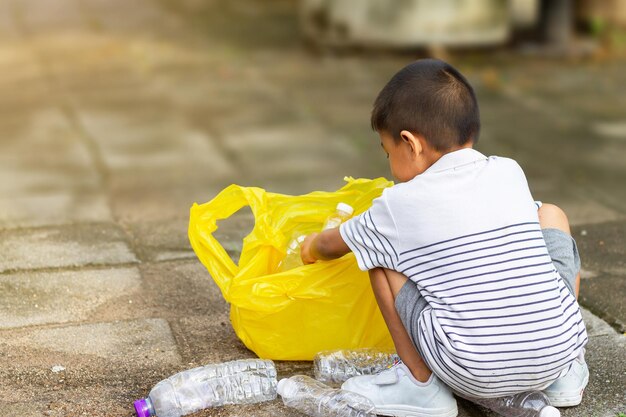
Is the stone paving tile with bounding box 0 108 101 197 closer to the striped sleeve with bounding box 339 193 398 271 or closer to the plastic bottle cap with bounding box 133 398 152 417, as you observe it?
the plastic bottle cap with bounding box 133 398 152 417

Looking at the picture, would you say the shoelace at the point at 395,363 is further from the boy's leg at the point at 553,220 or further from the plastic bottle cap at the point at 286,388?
the boy's leg at the point at 553,220

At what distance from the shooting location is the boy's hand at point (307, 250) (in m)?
3.12

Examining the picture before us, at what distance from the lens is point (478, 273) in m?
2.77

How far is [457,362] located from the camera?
9.12ft

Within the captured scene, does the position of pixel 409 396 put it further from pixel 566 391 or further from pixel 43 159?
pixel 43 159

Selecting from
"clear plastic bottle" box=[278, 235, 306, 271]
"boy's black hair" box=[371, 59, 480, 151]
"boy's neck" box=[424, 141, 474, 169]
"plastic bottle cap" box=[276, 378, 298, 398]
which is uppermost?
"boy's black hair" box=[371, 59, 480, 151]

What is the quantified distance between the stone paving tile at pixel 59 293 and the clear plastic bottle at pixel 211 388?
28.8 inches

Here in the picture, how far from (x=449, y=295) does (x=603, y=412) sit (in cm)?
66

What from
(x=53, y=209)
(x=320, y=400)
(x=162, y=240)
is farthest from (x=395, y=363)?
(x=53, y=209)

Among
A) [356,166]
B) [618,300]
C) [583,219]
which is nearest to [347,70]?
[356,166]

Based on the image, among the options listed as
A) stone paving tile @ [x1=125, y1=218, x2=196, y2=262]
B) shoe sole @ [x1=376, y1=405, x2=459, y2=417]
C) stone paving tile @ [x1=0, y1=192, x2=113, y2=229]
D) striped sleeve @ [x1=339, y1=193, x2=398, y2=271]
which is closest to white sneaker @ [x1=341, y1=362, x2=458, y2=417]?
shoe sole @ [x1=376, y1=405, x2=459, y2=417]

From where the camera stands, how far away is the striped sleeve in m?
2.83

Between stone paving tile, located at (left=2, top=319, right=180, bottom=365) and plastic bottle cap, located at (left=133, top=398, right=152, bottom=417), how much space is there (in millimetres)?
353

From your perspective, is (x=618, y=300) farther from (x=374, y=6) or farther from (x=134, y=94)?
(x=374, y=6)
